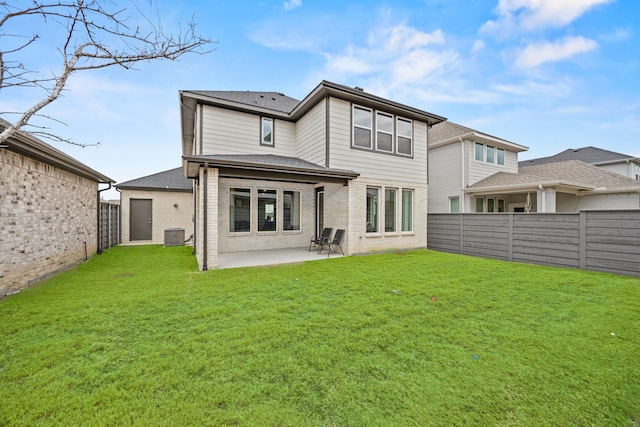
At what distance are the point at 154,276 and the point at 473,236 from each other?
10.3 m

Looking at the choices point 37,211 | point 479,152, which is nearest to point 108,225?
point 37,211

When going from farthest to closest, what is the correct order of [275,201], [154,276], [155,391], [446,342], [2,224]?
[275,201]
[154,276]
[2,224]
[446,342]
[155,391]

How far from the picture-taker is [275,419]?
6.23 ft

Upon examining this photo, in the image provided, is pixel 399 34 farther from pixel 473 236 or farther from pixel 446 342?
pixel 446 342

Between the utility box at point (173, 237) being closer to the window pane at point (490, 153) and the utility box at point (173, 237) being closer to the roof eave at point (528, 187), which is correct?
the roof eave at point (528, 187)

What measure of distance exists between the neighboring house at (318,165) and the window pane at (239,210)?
0.12 ft

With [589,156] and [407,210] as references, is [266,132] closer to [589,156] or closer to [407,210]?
[407,210]

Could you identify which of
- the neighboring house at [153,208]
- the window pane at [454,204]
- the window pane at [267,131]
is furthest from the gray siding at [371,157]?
the neighboring house at [153,208]

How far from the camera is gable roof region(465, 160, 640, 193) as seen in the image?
11281mm

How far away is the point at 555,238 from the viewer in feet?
24.8

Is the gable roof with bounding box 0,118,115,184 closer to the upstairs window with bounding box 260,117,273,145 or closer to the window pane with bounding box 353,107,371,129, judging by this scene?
the upstairs window with bounding box 260,117,273,145

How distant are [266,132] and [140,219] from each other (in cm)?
817

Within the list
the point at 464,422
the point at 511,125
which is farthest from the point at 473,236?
the point at 511,125

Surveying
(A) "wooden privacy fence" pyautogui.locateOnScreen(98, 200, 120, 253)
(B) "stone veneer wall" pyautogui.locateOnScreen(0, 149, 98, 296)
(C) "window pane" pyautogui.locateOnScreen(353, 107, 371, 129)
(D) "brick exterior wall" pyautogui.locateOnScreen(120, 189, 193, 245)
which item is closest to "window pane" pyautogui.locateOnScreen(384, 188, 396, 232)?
(C) "window pane" pyautogui.locateOnScreen(353, 107, 371, 129)
